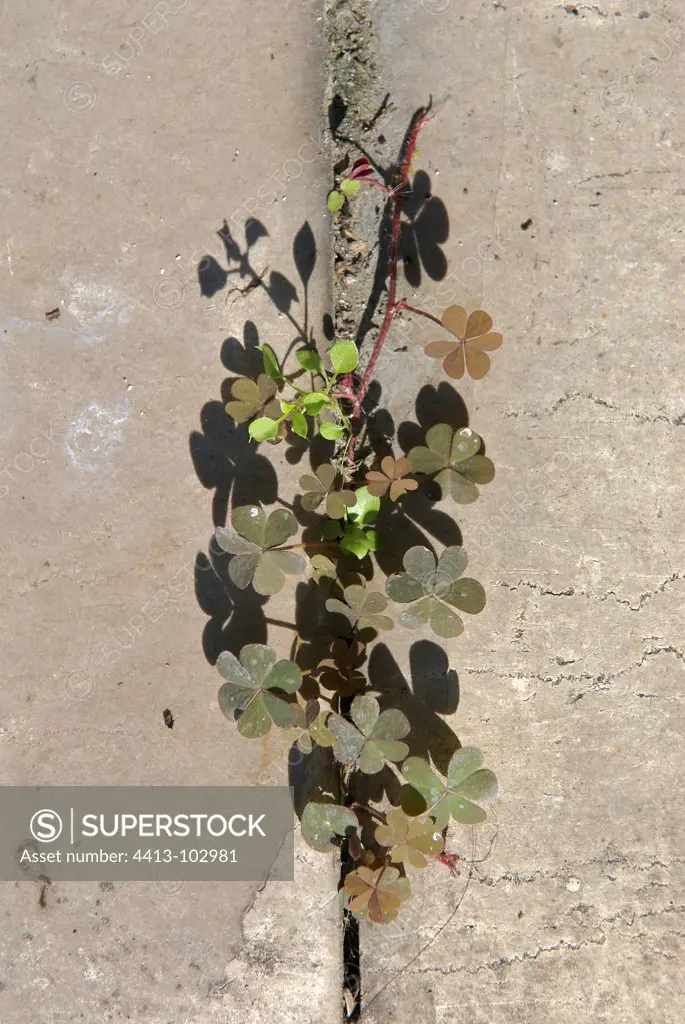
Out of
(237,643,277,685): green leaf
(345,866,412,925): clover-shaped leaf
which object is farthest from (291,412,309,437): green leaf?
(345,866,412,925): clover-shaped leaf

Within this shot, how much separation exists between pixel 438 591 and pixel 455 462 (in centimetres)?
42

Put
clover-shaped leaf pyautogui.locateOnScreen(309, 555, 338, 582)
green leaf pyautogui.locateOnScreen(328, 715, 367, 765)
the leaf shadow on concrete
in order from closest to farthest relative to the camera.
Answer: green leaf pyautogui.locateOnScreen(328, 715, 367, 765) < clover-shaped leaf pyautogui.locateOnScreen(309, 555, 338, 582) < the leaf shadow on concrete

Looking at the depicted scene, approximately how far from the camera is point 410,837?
223 cm

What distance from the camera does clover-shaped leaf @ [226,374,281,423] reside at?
7.50 ft

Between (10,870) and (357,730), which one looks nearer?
(357,730)

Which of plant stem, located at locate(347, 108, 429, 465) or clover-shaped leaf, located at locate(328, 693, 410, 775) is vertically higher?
plant stem, located at locate(347, 108, 429, 465)

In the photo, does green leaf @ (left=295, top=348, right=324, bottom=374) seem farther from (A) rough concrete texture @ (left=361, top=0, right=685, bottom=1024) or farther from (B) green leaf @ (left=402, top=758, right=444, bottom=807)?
(B) green leaf @ (left=402, top=758, right=444, bottom=807)

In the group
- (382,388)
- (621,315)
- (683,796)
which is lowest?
(683,796)

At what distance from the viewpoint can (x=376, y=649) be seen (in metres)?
2.44

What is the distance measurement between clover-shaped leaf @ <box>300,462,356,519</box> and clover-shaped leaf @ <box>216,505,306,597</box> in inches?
3.3

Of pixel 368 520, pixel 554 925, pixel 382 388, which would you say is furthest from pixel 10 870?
pixel 382 388

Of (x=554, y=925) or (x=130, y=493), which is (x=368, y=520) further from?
(x=554, y=925)

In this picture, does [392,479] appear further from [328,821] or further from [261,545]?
[328,821]

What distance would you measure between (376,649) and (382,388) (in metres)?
0.89
